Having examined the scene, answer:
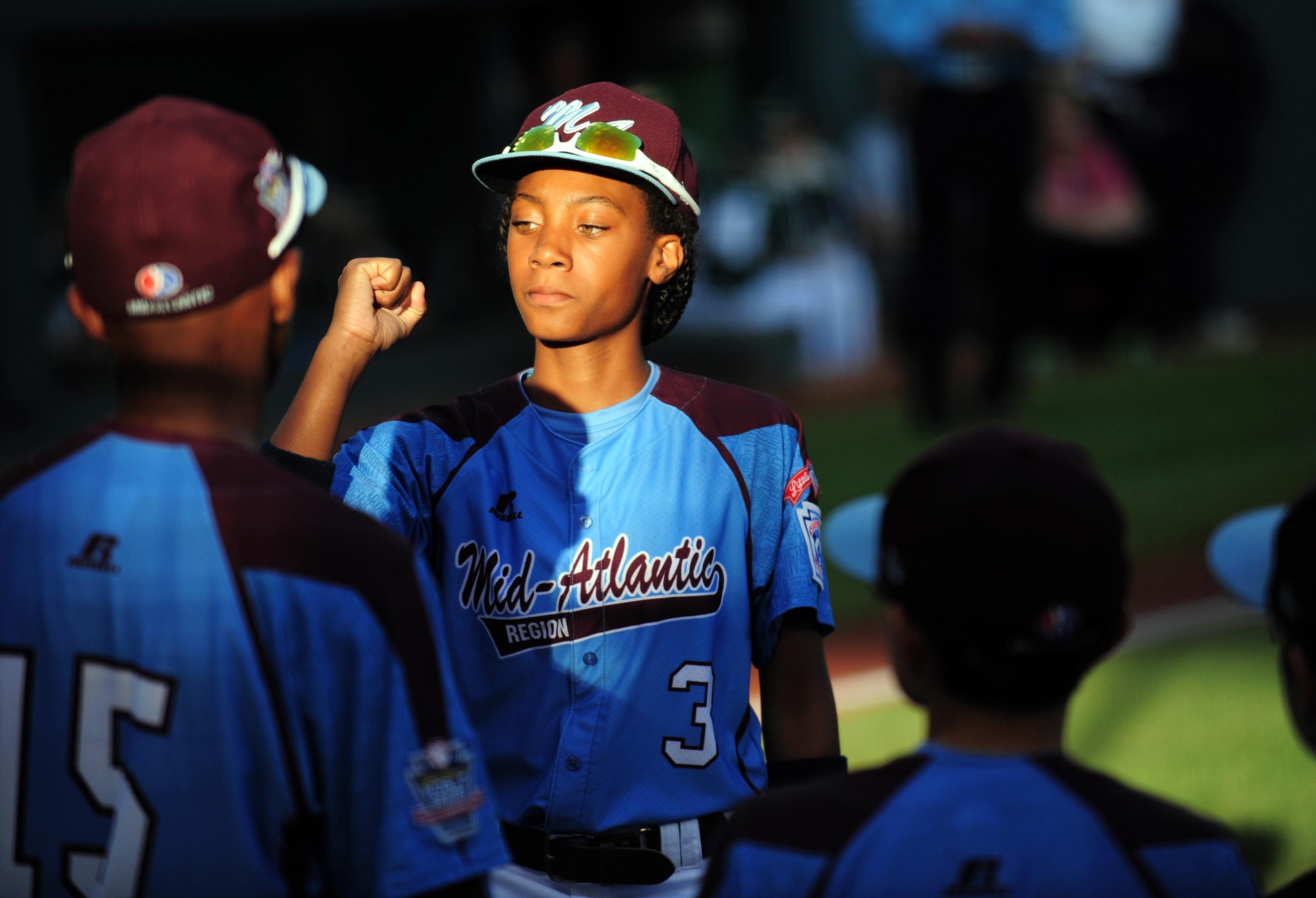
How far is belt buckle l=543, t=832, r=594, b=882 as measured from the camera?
8.24 feet

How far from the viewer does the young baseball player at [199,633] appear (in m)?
1.75

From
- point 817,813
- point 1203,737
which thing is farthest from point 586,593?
point 1203,737

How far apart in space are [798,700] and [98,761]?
1290 millimetres

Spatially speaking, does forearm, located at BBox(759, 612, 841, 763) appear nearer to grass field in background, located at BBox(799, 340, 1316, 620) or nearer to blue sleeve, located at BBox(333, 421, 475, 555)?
blue sleeve, located at BBox(333, 421, 475, 555)

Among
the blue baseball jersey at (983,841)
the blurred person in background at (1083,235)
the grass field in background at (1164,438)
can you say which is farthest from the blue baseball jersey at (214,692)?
the blurred person in background at (1083,235)

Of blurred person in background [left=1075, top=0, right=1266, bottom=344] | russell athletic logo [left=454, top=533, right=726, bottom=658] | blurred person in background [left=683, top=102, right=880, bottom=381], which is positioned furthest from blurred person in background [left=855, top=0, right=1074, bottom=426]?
russell athletic logo [left=454, top=533, right=726, bottom=658]

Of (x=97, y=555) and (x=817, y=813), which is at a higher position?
(x=97, y=555)

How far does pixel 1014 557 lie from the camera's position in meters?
1.76

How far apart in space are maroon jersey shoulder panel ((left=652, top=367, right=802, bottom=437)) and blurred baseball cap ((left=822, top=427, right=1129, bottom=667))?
0.91m

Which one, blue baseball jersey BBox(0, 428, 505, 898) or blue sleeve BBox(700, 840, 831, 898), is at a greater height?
blue baseball jersey BBox(0, 428, 505, 898)

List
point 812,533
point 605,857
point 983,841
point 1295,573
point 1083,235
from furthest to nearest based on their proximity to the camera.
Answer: point 1083,235, point 812,533, point 605,857, point 1295,573, point 983,841

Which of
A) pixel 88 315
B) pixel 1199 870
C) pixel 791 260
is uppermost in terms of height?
pixel 791 260

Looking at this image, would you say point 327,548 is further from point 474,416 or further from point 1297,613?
point 1297,613

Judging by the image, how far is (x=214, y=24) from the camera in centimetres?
1073
